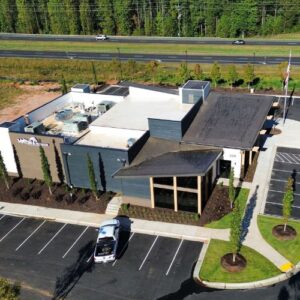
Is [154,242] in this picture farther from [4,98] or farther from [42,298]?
[4,98]

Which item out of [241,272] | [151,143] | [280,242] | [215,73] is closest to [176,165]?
[151,143]

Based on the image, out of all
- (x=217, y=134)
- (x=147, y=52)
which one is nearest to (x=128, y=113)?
(x=217, y=134)

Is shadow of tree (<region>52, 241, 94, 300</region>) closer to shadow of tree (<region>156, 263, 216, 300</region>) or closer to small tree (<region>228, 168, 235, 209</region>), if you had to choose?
shadow of tree (<region>156, 263, 216, 300</region>)

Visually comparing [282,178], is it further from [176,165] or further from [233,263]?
[233,263]

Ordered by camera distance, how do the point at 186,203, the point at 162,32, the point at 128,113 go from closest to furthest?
the point at 186,203 < the point at 128,113 < the point at 162,32

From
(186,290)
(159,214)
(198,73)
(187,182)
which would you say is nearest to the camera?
(186,290)

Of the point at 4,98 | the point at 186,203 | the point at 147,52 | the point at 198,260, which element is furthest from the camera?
the point at 147,52
